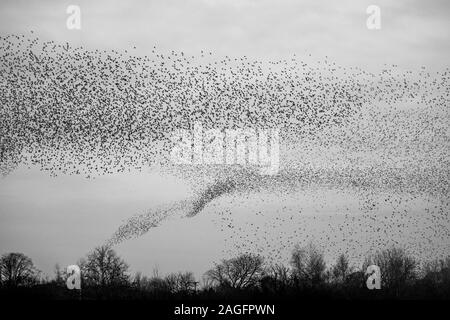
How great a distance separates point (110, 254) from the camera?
428 ft

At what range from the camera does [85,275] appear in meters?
122
